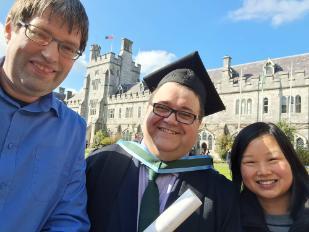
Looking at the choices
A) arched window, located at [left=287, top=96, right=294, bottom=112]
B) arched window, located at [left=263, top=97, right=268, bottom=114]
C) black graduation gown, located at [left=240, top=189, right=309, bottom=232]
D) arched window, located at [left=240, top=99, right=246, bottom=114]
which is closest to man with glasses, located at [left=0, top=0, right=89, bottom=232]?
black graduation gown, located at [left=240, top=189, right=309, bottom=232]

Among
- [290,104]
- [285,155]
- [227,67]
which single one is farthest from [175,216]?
[227,67]

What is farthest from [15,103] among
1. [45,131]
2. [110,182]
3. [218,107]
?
[218,107]

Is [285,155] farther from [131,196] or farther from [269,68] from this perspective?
[269,68]

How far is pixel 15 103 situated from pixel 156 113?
100 cm

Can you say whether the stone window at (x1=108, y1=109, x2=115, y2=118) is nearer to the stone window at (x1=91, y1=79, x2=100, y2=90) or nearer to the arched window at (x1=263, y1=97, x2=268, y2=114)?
the stone window at (x1=91, y1=79, x2=100, y2=90)

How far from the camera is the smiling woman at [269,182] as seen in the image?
104 inches

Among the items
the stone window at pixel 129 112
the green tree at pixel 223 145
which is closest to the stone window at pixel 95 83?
the stone window at pixel 129 112

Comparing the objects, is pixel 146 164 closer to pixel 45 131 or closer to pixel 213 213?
pixel 213 213

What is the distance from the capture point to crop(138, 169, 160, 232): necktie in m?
2.18

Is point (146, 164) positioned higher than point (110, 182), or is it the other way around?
point (146, 164)

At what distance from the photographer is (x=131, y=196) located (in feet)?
7.64

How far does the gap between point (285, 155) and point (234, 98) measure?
29.2 metres

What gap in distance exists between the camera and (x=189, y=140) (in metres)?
2.46

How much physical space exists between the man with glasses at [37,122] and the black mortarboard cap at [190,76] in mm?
937
